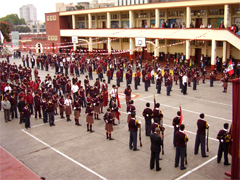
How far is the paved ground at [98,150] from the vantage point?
9.59 m

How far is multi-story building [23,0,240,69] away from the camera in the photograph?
2885 cm

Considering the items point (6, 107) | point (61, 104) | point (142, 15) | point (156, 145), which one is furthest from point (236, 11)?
point (6, 107)

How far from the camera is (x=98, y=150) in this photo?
1148cm

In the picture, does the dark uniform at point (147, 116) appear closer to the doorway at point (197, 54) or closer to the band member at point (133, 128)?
the band member at point (133, 128)

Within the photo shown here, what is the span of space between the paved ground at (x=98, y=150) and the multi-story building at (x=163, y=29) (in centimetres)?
1463

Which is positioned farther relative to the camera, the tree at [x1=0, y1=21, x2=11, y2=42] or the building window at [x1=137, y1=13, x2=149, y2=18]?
the tree at [x1=0, y1=21, x2=11, y2=42]

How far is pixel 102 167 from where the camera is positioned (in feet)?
32.9

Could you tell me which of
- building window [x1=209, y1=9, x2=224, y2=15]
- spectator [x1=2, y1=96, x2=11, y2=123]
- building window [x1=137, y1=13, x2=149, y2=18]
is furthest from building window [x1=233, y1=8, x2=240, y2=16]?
spectator [x1=2, y1=96, x2=11, y2=123]

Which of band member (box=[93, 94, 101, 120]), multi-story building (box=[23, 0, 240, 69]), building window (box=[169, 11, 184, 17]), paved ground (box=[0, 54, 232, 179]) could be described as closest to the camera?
paved ground (box=[0, 54, 232, 179])

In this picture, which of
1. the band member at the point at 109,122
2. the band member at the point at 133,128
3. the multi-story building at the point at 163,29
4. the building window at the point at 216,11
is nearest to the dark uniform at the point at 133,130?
the band member at the point at 133,128

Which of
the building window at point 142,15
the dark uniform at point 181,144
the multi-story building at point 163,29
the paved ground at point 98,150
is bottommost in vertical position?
the paved ground at point 98,150

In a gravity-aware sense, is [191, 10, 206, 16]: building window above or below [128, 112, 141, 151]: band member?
above

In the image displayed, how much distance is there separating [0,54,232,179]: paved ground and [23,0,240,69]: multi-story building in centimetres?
1463

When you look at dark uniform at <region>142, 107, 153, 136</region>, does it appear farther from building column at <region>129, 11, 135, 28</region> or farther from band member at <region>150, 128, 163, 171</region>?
building column at <region>129, 11, 135, 28</region>
